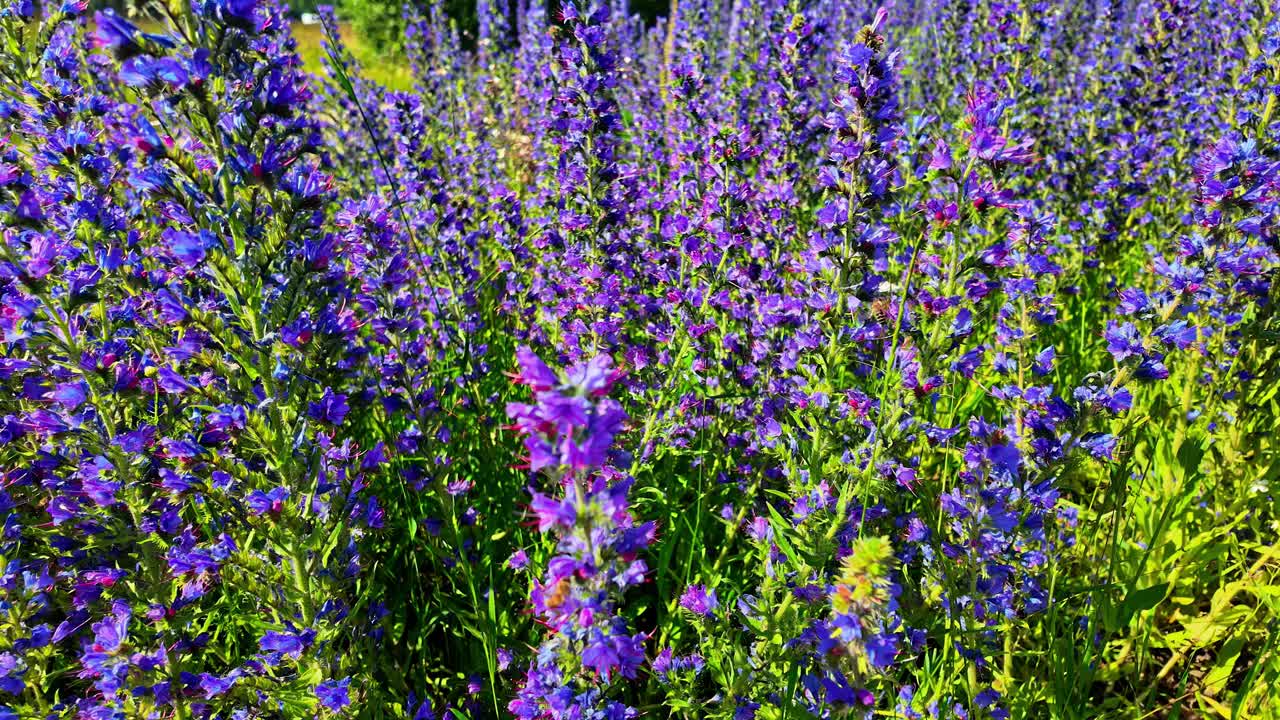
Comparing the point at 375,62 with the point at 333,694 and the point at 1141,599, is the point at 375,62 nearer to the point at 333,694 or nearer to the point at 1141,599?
the point at 333,694

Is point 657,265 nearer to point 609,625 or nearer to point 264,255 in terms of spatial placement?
point 264,255

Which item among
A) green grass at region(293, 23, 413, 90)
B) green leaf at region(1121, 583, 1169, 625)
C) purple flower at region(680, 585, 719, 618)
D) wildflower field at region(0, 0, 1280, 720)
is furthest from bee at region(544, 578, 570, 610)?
green grass at region(293, 23, 413, 90)

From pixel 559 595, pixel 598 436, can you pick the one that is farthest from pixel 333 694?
pixel 598 436

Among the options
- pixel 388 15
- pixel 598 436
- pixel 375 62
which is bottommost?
pixel 598 436

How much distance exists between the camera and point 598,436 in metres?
1.40

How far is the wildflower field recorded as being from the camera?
2.16m

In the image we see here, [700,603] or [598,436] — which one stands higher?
[598,436]

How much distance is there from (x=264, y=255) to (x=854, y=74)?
87.5 inches

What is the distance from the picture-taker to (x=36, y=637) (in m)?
2.54

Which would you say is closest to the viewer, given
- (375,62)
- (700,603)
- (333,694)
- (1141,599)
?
(1141,599)

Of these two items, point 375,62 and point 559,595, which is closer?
point 559,595

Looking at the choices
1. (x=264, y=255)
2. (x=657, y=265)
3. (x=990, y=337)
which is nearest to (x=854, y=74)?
(x=657, y=265)

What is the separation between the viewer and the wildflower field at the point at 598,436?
7.09 ft

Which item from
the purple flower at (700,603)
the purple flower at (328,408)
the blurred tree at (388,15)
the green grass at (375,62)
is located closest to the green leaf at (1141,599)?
the purple flower at (700,603)
